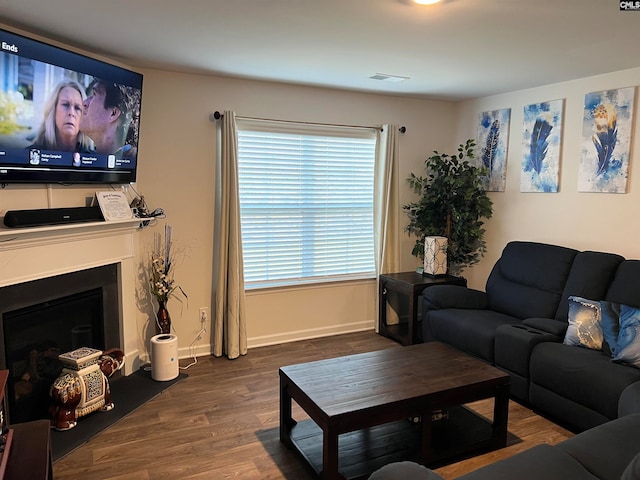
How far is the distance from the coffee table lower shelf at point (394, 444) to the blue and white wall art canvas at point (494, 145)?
2.42m

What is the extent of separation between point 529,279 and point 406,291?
1.02 m

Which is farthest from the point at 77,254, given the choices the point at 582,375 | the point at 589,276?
the point at 589,276

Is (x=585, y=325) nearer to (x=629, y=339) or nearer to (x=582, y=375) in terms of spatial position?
(x=629, y=339)

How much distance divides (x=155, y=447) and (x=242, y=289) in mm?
1546

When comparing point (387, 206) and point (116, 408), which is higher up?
point (387, 206)

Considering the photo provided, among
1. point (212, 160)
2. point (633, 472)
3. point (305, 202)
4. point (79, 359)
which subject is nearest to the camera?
point (633, 472)

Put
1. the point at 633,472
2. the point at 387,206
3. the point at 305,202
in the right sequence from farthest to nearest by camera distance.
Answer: the point at 387,206 < the point at 305,202 < the point at 633,472

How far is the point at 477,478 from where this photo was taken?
1.60 m

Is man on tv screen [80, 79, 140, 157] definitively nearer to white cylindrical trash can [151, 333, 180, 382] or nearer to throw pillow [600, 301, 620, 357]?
white cylindrical trash can [151, 333, 180, 382]

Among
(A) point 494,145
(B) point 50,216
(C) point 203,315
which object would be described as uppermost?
(A) point 494,145

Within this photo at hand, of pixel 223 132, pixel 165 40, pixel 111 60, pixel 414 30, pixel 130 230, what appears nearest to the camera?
pixel 414 30

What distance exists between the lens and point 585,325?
297 cm

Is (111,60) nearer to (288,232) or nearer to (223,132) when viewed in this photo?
(223,132)

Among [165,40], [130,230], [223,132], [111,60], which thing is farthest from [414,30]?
[130,230]
